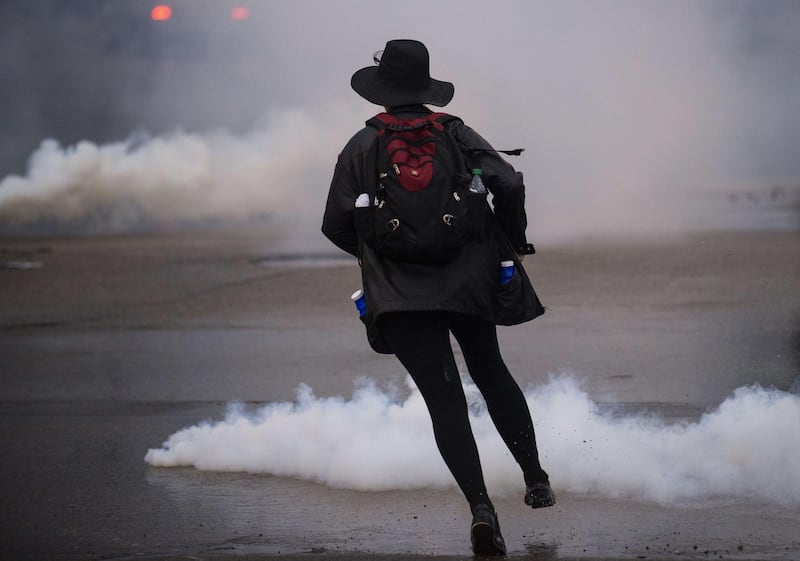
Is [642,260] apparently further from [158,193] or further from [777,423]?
[158,193]

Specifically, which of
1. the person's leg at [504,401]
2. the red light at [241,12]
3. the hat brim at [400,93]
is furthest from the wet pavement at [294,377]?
the red light at [241,12]

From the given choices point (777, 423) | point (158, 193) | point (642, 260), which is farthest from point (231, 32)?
point (777, 423)

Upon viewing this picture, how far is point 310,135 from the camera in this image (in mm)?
21500

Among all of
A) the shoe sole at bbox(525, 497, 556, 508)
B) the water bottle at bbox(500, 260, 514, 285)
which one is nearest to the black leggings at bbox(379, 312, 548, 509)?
the water bottle at bbox(500, 260, 514, 285)

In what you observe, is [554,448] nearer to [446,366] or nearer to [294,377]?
[446,366]

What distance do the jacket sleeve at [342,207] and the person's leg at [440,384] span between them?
11.5 inches

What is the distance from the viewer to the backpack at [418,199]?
152 inches

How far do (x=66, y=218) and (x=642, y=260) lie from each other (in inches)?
528

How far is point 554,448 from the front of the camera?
4926 mm

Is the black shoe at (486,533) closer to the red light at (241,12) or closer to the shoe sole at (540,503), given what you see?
the shoe sole at (540,503)

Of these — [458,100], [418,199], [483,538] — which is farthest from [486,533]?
[458,100]

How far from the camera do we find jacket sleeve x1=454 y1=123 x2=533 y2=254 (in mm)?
4012

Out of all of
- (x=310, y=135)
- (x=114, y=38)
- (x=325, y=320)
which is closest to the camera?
(x=325, y=320)

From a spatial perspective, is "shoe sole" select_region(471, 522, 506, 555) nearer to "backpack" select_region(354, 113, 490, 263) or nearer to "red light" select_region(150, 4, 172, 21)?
"backpack" select_region(354, 113, 490, 263)
